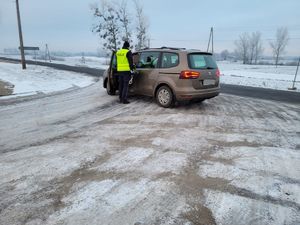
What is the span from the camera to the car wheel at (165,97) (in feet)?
23.4

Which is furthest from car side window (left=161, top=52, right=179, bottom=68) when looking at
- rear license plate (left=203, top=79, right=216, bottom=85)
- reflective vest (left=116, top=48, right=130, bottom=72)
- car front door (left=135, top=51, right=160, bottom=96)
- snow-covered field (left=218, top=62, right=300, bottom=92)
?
snow-covered field (left=218, top=62, right=300, bottom=92)

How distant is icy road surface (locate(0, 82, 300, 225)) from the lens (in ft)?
8.62

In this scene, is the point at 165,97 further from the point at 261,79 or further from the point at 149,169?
A: the point at 261,79

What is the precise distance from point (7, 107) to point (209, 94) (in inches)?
242

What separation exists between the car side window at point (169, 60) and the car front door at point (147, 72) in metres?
0.22

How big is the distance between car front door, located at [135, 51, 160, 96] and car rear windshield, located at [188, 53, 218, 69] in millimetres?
1106

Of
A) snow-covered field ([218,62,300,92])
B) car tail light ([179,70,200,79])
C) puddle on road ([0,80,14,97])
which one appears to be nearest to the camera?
car tail light ([179,70,200,79])

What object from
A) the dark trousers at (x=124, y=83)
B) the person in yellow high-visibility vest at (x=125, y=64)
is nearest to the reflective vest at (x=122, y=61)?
the person in yellow high-visibility vest at (x=125, y=64)

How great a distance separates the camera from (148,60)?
25.5 ft

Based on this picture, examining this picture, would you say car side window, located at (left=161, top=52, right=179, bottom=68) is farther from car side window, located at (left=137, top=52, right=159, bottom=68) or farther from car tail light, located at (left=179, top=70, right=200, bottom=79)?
car tail light, located at (left=179, top=70, right=200, bottom=79)

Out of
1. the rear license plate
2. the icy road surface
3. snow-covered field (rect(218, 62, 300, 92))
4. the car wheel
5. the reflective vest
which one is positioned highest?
the reflective vest

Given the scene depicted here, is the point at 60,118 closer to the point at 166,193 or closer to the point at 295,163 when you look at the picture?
the point at 166,193

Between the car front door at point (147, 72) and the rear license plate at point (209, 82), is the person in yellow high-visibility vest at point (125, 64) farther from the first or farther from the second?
the rear license plate at point (209, 82)

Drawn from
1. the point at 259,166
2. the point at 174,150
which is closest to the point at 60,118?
the point at 174,150
